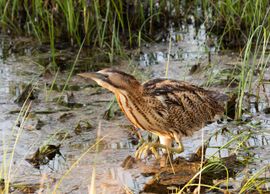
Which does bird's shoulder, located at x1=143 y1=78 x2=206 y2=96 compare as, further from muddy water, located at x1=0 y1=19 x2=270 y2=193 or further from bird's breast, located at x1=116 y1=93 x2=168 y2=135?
muddy water, located at x1=0 y1=19 x2=270 y2=193

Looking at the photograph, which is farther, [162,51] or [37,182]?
[162,51]

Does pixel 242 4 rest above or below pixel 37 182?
above

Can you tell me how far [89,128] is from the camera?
6.42 metres

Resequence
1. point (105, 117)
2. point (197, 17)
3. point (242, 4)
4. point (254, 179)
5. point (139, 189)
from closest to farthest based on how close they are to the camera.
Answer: point (254, 179) < point (139, 189) < point (105, 117) < point (242, 4) < point (197, 17)

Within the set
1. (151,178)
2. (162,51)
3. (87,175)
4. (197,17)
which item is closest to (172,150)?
(151,178)

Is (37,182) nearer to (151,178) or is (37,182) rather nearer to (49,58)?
(151,178)

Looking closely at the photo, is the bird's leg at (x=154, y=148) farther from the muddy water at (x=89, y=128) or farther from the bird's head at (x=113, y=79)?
the bird's head at (x=113, y=79)

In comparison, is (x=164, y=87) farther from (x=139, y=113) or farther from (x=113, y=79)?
(x=113, y=79)

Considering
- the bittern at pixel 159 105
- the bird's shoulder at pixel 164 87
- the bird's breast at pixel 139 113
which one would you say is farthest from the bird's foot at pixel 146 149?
the bird's shoulder at pixel 164 87

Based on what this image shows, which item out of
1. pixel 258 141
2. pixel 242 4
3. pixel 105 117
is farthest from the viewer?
pixel 242 4

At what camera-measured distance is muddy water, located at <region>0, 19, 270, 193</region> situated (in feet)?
17.7

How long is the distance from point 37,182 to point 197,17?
418 cm

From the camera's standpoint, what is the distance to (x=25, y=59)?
8461mm

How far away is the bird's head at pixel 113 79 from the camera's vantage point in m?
5.31
